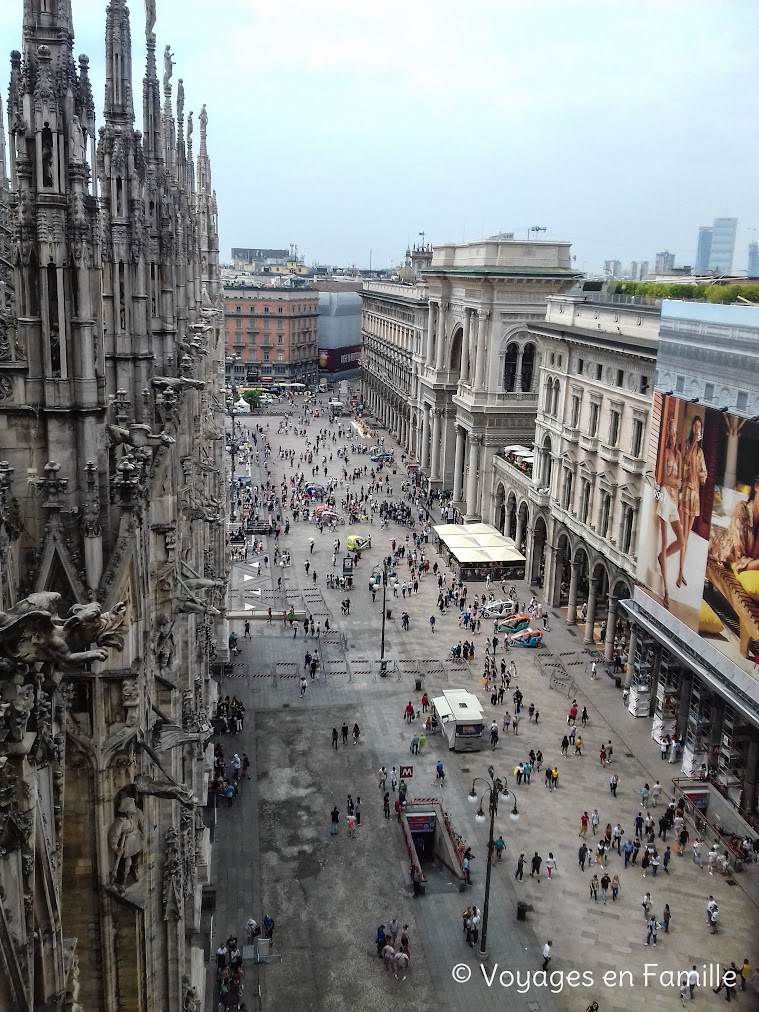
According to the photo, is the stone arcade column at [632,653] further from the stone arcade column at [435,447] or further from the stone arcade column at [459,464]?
the stone arcade column at [435,447]

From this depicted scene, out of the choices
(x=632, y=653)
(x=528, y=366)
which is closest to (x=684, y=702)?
(x=632, y=653)

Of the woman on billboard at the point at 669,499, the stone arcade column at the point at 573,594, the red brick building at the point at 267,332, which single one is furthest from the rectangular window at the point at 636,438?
the red brick building at the point at 267,332

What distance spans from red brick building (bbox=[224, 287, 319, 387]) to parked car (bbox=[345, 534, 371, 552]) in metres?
80.7

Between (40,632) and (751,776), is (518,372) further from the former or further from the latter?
(40,632)

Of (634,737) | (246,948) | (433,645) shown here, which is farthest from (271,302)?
(246,948)

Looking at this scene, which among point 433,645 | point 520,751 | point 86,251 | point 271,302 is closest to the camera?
point 86,251

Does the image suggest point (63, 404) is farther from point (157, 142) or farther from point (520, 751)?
point (520, 751)

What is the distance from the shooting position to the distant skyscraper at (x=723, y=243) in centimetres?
1208

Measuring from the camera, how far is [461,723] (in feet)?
110

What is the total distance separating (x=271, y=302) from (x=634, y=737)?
378ft

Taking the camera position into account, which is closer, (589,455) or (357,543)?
(589,455)

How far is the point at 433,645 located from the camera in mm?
44250

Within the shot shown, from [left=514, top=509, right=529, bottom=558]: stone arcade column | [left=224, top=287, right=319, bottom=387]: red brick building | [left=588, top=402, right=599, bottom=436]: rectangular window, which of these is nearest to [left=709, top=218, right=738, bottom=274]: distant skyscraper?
[left=588, top=402, right=599, bottom=436]: rectangular window

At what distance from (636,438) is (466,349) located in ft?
103
